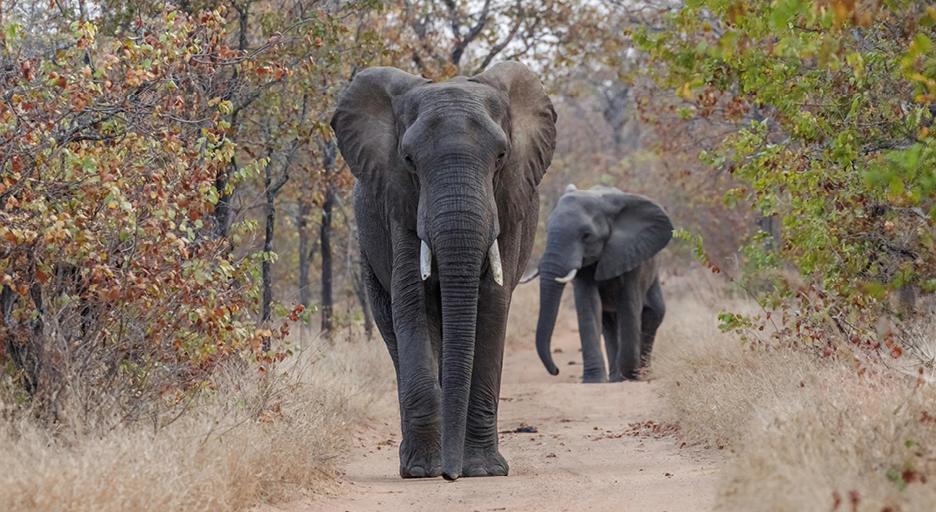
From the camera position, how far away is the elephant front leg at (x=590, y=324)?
50.2 feet

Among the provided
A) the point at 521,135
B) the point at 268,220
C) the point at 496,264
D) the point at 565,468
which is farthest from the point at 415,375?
the point at 268,220

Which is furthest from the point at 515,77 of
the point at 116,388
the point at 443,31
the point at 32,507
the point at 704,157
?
the point at 443,31

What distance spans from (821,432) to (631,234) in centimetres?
1072

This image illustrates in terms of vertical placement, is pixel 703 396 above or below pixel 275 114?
below

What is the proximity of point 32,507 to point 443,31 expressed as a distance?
13.6m

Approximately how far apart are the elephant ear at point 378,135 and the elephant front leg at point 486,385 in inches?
30.3

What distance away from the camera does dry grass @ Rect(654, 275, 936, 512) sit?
15.4ft

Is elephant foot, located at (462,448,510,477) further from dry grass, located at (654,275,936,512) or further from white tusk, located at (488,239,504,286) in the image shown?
dry grass, located at (654,275,936,512)

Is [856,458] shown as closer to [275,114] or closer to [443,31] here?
[275,114]

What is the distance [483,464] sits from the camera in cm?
781

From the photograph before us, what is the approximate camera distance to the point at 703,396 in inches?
373

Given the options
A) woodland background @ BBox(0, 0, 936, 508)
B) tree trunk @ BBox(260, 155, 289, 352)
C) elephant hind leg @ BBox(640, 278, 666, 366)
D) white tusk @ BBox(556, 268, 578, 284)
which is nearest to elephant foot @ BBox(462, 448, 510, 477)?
woodland background @ BBox(0, 0, 936, 508)

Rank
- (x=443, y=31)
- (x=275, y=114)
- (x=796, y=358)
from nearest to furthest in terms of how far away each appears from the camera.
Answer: (x=796, y=358)
(x=275, y=114)
(x=443, y=31)

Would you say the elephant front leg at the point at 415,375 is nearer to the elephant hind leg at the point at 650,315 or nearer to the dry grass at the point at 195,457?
the dry grass at the point at 195,457
